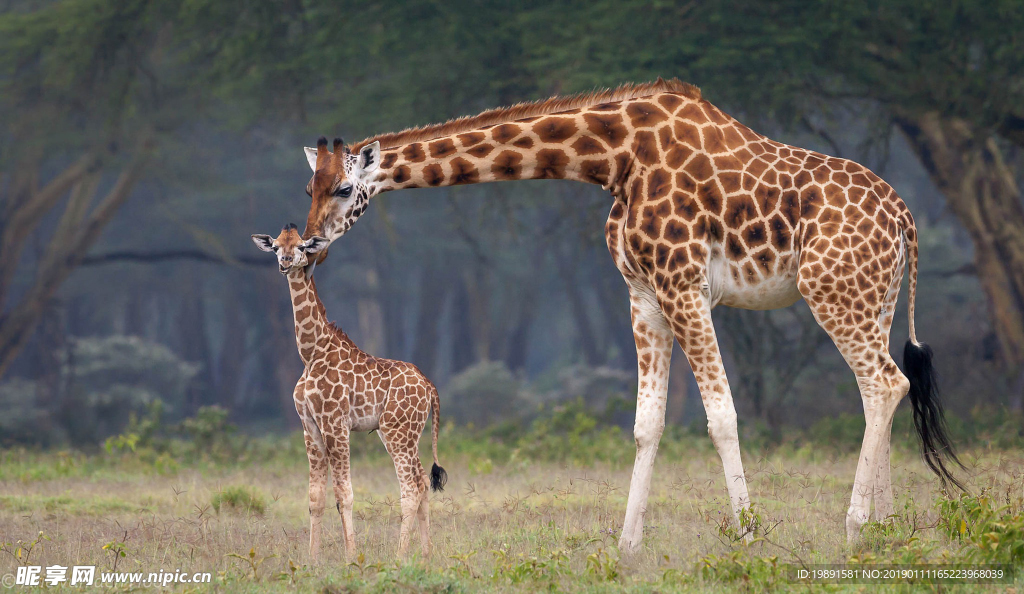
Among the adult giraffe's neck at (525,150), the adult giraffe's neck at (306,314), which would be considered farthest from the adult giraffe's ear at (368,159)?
the adult giraffe's neck at (306,314)

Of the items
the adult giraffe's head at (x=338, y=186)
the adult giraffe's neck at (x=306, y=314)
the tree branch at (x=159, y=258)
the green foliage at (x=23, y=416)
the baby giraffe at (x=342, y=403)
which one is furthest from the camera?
the tree branch at (x=159, y=258)

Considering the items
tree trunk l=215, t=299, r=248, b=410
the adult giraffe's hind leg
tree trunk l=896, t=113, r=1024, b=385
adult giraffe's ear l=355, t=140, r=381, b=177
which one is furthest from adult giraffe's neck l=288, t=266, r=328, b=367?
tree trunk l=215, t=299, r=248, b=410

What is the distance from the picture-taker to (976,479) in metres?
9.48

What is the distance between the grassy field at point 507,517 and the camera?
6520mm

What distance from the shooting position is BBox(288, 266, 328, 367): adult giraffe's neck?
797cm

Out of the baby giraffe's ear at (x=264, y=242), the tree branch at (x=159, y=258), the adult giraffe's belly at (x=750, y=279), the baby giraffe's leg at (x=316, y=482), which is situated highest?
the tree branch at (x=159, y=258)

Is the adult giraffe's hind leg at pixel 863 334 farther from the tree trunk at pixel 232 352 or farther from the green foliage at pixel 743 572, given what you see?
the tree trunk at pixel 232 352

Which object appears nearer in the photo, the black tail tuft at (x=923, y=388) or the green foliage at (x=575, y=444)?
the black tail tuft at (x=923, y=388)

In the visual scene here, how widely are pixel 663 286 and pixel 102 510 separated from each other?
6.83 m

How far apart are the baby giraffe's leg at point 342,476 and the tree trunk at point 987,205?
11.9 metres

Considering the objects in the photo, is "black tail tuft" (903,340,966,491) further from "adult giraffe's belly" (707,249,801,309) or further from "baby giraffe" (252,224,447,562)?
"baby giraffe" (252,224,447,562)

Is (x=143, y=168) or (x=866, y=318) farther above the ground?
(x=143, y=168)

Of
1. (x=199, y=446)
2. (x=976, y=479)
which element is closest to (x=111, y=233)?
(x=199, y=446)

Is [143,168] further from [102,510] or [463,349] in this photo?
[463,349]
